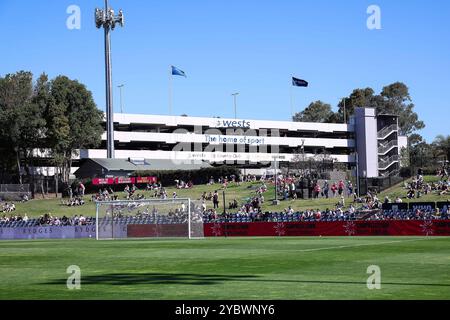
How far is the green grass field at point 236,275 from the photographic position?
15016 mm

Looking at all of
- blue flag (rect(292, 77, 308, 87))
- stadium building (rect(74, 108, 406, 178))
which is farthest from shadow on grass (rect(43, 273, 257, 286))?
stadium building (rect(74, 108, 406, 178))

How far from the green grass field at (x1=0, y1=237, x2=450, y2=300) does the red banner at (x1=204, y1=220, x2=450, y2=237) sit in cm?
1787

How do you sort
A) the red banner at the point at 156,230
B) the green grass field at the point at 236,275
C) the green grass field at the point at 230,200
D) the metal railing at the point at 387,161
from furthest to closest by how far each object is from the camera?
the metal railing at the point at 387,161 < the green grass field at the point at 230,200 < the red banner at the point at 156,230 < the green grass field at the point at 236,275

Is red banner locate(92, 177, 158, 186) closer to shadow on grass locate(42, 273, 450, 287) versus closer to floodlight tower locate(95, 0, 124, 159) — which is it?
floodlight tower locate(95, 0, 124, 159)

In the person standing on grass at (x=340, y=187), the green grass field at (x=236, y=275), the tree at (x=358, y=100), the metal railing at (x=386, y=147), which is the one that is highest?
the tree at (x=358, y=100)

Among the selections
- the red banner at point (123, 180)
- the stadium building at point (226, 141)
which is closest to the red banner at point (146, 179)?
the red banner at point (123, 180)

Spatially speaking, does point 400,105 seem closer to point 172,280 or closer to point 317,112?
point 317,112

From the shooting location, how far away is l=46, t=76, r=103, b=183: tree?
93.5 meters

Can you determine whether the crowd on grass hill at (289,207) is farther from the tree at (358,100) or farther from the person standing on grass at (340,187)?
the tree at (358,100)

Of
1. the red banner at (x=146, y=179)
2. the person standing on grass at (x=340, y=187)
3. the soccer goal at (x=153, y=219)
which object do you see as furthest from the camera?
the red banner at (x=146, y=179)

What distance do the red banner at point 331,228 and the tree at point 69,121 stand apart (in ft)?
141

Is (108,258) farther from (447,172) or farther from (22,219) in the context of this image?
(447,172)
